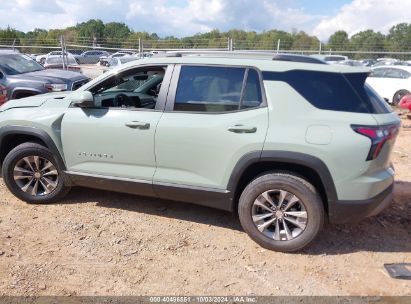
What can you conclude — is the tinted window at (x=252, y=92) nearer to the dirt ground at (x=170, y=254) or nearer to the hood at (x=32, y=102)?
the dirt ground at (x=170, y=254)

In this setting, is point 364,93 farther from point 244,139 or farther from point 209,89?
point 209,89

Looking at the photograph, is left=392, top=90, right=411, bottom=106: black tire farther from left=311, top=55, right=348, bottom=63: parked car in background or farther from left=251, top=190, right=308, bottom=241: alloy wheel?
left=251, top=190, right=308, bottom=241: alloy wheel

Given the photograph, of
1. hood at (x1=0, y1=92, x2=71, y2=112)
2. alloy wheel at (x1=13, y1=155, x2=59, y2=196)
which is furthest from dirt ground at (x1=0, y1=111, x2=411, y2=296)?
hood at (x1=0, y1=92, x2=71, y2=112)

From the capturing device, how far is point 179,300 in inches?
116

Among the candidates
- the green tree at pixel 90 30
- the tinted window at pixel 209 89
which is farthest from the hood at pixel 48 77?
the green tree at pixel 90 30

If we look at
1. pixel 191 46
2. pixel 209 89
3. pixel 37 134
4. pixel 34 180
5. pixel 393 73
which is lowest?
pixel 34 180

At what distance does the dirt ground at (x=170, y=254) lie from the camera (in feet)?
10.2

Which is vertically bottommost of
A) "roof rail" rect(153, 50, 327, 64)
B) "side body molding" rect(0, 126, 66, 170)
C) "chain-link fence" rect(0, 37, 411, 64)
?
"side body molding" rect(0, 126, 66, 170)

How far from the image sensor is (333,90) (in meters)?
3.36

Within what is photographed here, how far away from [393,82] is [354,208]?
36.6 feet

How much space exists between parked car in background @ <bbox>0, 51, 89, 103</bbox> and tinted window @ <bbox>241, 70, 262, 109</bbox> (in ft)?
17.8

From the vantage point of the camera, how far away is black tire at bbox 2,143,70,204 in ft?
14.1

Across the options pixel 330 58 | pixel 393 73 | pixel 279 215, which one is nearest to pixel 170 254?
pixel 279 215

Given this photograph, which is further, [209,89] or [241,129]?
[209,89]
